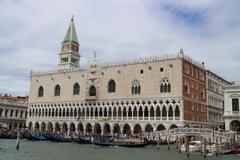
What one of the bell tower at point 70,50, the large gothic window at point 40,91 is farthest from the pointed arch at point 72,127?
the bell tower at point 70,50

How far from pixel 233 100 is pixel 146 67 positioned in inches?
408

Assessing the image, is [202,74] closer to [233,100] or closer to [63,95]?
[233,100]

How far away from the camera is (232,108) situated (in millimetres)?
32969

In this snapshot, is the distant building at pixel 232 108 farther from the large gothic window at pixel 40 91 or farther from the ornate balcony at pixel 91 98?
the large gothic window at pixel 40 91

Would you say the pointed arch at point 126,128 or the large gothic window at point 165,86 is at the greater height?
the large gothic window at point 165,86

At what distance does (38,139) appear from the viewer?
35406 mm

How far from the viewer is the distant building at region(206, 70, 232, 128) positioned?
138 ft

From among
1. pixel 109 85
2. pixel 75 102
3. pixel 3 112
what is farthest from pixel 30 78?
pixel 109 85

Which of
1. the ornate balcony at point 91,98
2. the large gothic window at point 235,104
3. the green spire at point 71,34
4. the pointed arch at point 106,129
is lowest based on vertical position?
the pointed arch at point 106,129

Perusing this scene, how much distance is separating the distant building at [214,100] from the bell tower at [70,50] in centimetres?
2760

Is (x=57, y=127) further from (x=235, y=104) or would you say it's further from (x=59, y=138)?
(x=235, y=104)

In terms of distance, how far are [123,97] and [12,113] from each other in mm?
23676

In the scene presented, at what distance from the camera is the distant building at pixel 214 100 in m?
42.1

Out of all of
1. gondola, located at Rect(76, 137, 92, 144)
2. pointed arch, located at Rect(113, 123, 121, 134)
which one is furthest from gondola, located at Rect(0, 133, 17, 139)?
pointed arch, located at Rect(113, 123, 121, 134)
